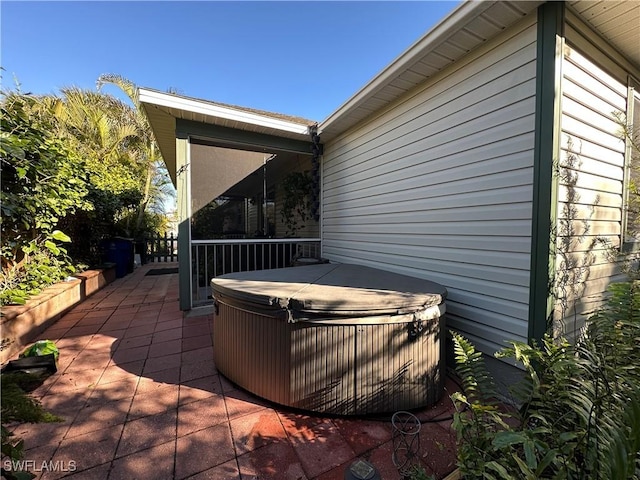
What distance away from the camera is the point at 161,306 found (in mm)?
4461

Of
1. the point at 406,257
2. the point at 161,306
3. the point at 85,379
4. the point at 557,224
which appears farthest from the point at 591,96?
the point at 161,306

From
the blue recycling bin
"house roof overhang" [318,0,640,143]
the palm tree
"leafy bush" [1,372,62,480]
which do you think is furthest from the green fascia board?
the palm tree

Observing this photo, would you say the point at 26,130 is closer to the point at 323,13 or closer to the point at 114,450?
the point at 114,450

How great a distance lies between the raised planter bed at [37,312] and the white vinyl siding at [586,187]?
486 centimetres

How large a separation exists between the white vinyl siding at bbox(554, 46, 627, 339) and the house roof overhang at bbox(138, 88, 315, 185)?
11.2ft

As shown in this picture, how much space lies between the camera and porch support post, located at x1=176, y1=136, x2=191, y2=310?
4.04 meters

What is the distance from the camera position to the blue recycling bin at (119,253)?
6.86 m

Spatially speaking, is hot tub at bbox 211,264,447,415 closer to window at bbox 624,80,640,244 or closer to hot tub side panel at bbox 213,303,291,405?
hot tub side panel at bbox 213,303,291,405

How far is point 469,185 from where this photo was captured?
8.02ft

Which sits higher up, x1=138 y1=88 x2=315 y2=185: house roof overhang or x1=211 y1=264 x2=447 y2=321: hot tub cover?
x1=138 y1=88 x2=315 y2=185: house roof overhang

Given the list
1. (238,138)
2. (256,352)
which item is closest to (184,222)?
(238,138)

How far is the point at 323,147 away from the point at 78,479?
16.1 ft

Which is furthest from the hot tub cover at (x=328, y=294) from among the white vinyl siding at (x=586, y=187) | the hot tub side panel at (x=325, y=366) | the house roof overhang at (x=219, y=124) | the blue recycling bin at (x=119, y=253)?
the blue recycling bin at (x=119, y=253)

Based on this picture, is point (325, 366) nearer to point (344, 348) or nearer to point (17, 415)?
point (344, 348)
